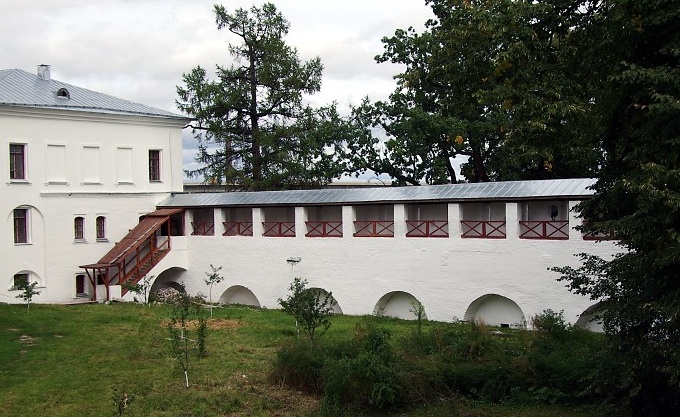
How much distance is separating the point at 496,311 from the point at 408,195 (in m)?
3.72

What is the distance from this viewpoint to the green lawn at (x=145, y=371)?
11.8m

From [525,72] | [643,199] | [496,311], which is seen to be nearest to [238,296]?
[496,311]

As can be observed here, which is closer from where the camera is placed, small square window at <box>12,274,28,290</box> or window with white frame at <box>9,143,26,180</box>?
small square window at <box>12,274,28,290</box>

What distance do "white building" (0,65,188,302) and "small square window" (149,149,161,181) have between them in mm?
35

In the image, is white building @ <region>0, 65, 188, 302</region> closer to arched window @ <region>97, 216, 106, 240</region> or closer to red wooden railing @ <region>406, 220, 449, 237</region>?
arched window @ <region>97, 216, 106, 240</region>

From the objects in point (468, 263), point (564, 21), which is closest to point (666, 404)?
point (564, 21)

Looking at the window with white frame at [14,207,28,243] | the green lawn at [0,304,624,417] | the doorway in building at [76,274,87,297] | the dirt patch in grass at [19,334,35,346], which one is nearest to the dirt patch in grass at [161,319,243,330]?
the green lawn at [0,304,624,417]

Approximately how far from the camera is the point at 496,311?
20.0 m

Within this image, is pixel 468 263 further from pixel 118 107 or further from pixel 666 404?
A: pixel 118 107

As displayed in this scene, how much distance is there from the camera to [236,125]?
31.1 meters

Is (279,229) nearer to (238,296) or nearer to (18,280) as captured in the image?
(238,296)

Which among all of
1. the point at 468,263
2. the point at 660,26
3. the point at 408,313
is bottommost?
the point at 408,313

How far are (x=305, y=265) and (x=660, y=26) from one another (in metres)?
15.4

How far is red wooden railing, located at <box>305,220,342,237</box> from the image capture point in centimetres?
2312
